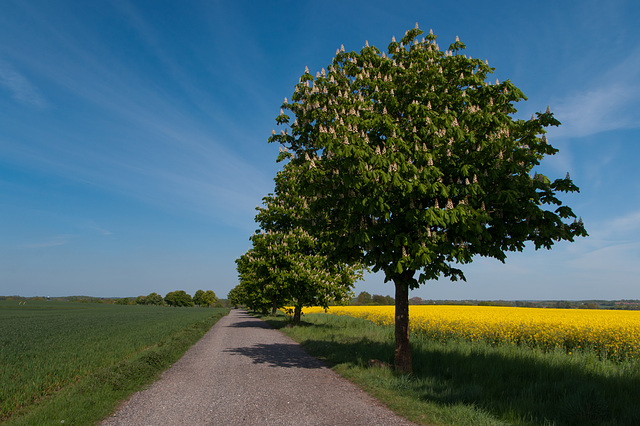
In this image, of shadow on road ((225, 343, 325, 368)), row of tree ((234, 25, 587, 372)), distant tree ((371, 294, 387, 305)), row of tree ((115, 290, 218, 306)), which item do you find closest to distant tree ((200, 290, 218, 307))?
row of tree ((115, 290, 218, 306))

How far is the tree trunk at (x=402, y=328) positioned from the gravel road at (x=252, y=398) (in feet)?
6.77

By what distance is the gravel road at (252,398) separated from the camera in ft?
23.3

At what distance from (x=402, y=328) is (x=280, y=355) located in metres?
6.52

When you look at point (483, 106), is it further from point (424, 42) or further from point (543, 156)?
point (424, 42)

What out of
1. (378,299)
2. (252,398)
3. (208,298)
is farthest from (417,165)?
(208,298)

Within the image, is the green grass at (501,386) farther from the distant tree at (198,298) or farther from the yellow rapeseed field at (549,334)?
the distant tree at (198,298)

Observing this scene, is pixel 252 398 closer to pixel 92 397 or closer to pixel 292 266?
pixel 92 397

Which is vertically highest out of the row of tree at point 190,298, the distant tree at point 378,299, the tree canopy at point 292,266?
the tree canopy at point 292,266

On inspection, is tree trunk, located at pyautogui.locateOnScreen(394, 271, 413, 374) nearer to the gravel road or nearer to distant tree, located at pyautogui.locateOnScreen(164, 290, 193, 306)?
the gravel road

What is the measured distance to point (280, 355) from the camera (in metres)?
15.4

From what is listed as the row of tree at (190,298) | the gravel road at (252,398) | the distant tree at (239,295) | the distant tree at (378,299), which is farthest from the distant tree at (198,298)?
the gravel road at (252,398)

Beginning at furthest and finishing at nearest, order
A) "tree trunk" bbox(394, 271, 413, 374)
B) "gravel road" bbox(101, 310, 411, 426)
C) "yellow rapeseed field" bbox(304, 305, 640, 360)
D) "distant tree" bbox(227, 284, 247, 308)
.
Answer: "distant tree" bbox(227, 284, 247, 308)
"yellow rapeseed field" bbox(304, 305, 640, 360)
"tree trunk" bbox(394, 271, 413, 374)
"gravel road" bbox(101, 310, 411, 426)

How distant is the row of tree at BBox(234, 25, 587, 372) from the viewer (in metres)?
8.62

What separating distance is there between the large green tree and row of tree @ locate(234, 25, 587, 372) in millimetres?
36
